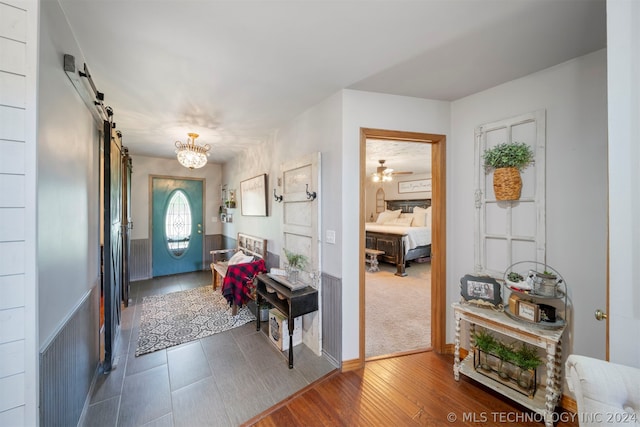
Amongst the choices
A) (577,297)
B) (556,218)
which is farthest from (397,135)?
(577,297)

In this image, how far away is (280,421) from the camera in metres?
1.68

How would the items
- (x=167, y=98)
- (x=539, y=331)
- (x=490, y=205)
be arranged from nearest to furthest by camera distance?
(x=539, y=331)
(x=490, y=205)
(x=167, y=98)

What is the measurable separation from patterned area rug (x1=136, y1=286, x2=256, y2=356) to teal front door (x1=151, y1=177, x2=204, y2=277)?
140cm

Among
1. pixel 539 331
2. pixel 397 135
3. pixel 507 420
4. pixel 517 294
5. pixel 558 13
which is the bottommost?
pixel 507 420

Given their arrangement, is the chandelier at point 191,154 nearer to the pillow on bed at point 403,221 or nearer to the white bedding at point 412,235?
the white bedding at point 412,235

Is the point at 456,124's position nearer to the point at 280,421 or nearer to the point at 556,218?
the point at 556,218

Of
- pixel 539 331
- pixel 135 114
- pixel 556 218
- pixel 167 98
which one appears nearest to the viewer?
pixel 539 331

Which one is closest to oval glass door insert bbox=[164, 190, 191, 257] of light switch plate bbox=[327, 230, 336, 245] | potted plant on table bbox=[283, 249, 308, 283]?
potted plant on table bbox=[283, 249, 308, 283]

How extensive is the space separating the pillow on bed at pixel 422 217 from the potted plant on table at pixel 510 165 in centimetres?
476

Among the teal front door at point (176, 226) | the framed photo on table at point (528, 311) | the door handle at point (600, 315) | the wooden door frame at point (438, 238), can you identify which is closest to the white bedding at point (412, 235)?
the wooden door frame at point (438, 238)

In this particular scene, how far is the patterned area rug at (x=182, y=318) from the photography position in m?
2.72

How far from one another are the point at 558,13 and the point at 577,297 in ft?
5.83

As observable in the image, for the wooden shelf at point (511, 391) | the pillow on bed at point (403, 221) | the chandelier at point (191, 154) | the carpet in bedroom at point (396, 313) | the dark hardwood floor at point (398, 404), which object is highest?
the chandelier at point (191, 154)

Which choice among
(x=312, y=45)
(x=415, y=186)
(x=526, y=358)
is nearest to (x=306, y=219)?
(x=312, y=45)
